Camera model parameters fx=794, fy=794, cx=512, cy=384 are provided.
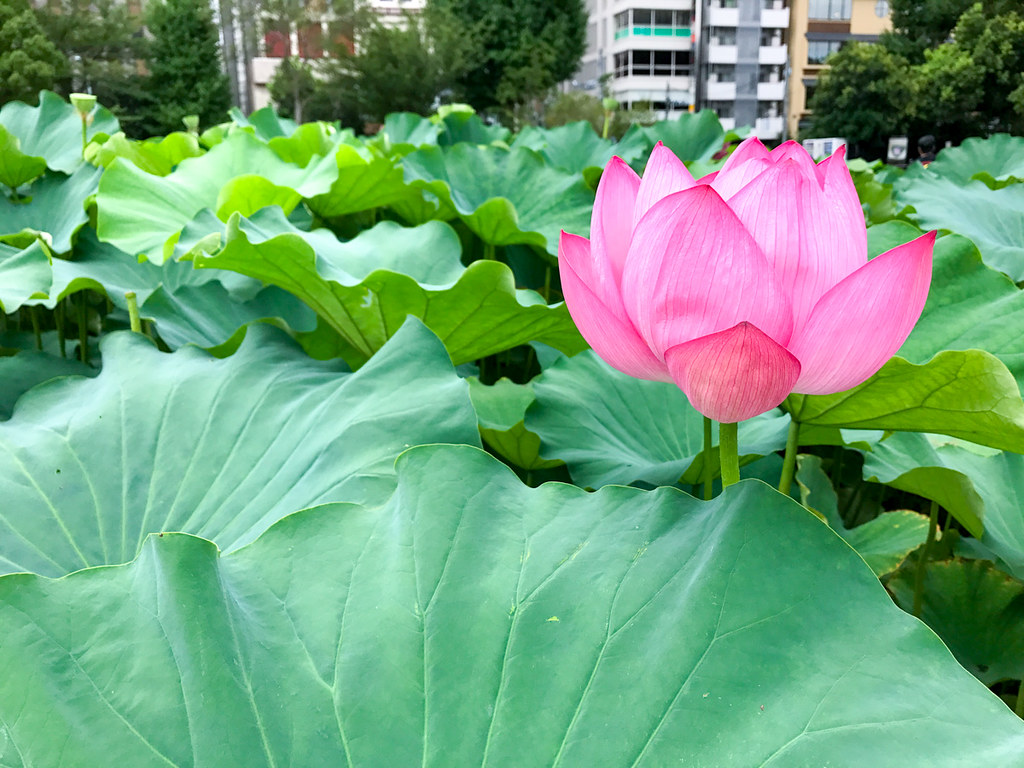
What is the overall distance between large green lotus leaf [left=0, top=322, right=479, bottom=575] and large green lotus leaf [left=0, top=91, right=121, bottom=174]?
3.63 ft

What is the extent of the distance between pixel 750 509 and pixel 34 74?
8.99 meters

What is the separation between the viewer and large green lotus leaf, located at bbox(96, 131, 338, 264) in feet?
3.39

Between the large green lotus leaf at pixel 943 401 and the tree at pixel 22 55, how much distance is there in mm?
8129

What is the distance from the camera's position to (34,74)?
748cm

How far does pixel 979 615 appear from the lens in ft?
2.12

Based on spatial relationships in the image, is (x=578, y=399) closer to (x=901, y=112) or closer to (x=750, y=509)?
A: (x=750, y=509)

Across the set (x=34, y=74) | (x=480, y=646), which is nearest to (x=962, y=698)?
(x=480, y=646)

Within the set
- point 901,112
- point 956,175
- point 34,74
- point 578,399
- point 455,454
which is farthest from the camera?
point 901,112

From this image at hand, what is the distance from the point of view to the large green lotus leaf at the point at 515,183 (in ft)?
4.84

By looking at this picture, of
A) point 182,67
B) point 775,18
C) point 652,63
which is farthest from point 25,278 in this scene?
point 775,18

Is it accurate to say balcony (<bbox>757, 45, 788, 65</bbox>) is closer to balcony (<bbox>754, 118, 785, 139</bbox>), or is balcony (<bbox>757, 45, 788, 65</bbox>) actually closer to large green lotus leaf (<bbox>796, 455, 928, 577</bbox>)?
balcony (<bbox>754, 118, 785, 139</bbox>)

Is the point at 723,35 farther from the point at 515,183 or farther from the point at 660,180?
the point at 660,180

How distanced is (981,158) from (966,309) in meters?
2.31

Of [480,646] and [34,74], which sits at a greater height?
[34,74]
